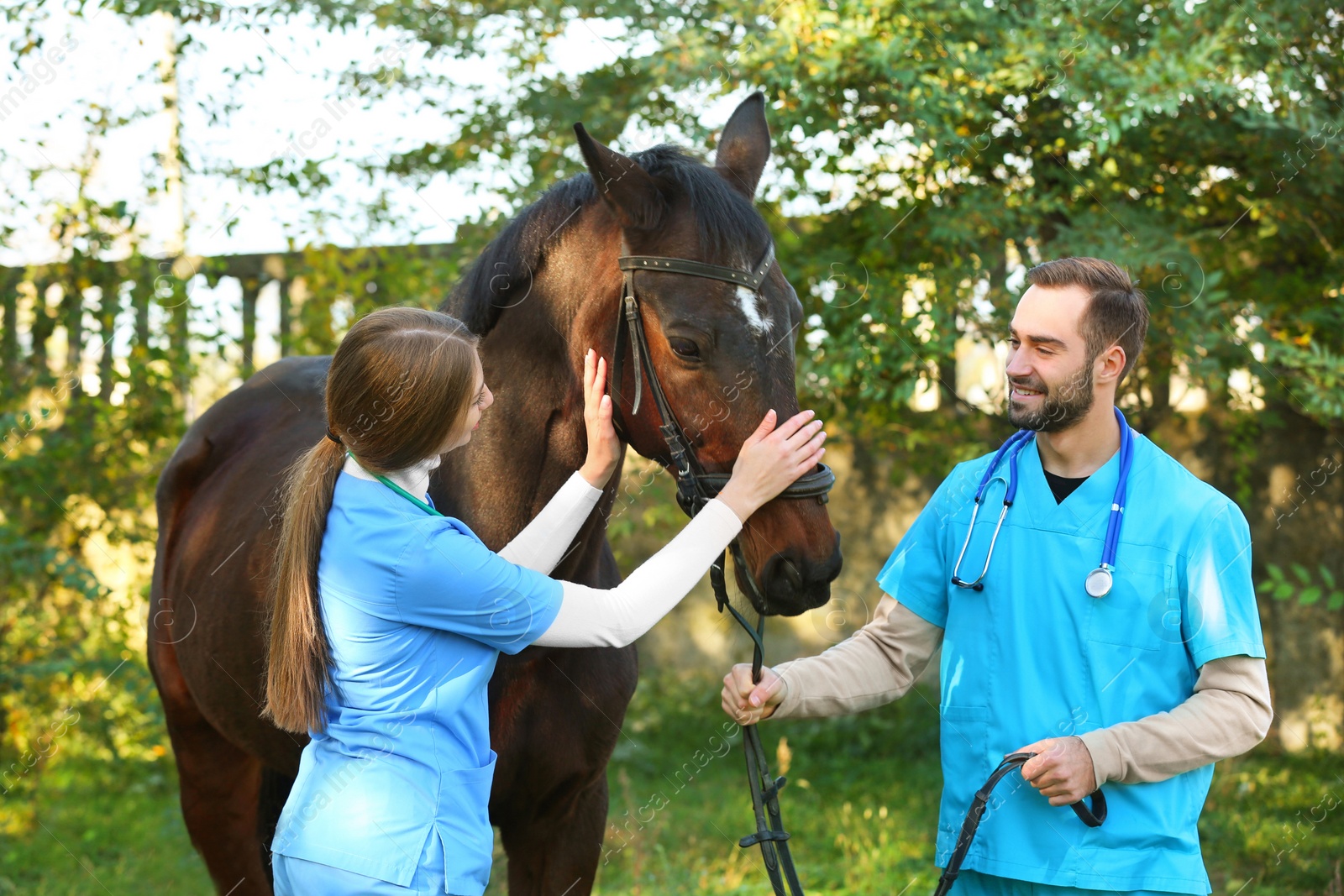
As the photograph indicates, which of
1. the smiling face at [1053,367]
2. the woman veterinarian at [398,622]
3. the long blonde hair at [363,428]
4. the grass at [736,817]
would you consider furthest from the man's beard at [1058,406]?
the grass at [736,817]

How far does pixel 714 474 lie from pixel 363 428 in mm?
659

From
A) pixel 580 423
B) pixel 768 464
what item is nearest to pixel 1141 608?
pixel 768 464

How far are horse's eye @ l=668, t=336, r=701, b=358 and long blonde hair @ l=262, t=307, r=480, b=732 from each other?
42 cm

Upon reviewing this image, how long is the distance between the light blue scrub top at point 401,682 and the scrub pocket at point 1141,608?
97 cm

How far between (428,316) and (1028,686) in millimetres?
1274

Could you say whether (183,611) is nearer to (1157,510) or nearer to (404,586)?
(404,586)

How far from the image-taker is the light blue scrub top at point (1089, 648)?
1.84 meters

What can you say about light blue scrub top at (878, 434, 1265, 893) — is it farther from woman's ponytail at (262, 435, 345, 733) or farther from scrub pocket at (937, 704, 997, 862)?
woman's ponytail at (262, 435, 345, 733)

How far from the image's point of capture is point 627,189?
217cm

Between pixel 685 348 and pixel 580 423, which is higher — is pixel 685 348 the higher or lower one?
the higher one

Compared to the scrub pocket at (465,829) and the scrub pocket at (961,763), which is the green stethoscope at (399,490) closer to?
the scrub pocket at (465,829)

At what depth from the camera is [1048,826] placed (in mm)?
1894

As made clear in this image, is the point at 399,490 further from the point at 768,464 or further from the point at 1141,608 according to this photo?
the point at 1141,608

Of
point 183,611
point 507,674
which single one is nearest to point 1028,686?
point 507,674
